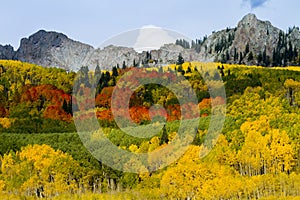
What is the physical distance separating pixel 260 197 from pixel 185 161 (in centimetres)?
3913

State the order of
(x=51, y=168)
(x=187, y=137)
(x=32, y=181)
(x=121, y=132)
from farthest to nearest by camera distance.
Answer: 1. (x=121, y=132)
2. (x=187, y=137)
3. (x=51, y=168)
4. (x=32, y=181)

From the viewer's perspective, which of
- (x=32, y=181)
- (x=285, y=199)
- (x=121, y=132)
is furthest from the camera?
(x=121, y=132)

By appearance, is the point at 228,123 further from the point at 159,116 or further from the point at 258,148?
the point at 159,116

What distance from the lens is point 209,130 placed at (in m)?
154

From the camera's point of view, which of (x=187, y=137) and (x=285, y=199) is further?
(x=187, y=137)

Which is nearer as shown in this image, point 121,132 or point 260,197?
point 260,197

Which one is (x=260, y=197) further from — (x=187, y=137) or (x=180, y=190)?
(x=187, y=137)

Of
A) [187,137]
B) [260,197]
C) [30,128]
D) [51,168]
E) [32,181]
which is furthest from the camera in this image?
[30,128]

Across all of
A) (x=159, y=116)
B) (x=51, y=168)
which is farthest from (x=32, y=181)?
(x=159, y=116)

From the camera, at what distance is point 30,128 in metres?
186

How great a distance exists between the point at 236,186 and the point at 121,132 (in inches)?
2944

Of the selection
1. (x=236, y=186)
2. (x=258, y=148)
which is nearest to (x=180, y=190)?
(x=236, y=186)

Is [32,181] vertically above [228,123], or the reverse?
[228,123]

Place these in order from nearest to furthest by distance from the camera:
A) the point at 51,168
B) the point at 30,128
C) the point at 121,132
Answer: the point at 51,168 < the point at 121,132 < the point at 30,128
